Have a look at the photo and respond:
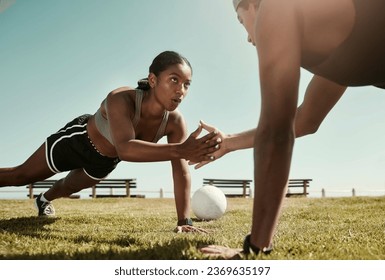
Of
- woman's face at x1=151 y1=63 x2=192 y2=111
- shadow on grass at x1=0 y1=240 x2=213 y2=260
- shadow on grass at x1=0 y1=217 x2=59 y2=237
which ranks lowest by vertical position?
shadow on grass at x1=0 y1=217 x2=59 y2=237

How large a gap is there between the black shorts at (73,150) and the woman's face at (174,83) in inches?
49.4

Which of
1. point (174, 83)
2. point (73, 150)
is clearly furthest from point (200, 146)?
point (73, 150)

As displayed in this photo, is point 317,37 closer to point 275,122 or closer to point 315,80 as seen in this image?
point 275,122

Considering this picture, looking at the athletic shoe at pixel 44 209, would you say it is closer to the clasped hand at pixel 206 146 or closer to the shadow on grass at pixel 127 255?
the shadow on grass at pixel 127 255

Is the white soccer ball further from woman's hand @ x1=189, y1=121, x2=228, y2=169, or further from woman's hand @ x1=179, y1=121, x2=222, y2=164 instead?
woman's hand @ x1=179, y1=121, x2=222, y2=164

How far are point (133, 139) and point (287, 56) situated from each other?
6.71ft

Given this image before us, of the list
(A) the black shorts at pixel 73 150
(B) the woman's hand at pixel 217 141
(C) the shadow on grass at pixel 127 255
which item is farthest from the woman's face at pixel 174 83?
(C) the shadow on grass at pixel 127 255

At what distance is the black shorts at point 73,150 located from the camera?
482cm

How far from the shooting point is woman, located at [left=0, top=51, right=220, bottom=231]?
343 centimetres

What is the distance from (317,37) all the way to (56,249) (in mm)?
2300

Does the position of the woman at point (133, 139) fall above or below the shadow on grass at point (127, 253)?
above

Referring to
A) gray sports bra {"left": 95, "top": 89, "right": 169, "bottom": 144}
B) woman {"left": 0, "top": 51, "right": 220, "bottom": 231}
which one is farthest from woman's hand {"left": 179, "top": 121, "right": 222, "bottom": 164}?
gray sports bra {"left": 95, "top": 89, "right": 169, "bottom": 144}

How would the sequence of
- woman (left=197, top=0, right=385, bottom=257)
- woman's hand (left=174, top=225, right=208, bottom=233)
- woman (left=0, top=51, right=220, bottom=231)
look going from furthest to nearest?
woman's hand (left=174, top=225, right=208, bottom=233), woman (left=0, top=51, right=220, bottom=231), woman (left=197, top=0, right=385, bottom=257)

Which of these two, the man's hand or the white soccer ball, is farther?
the white soccer ball
